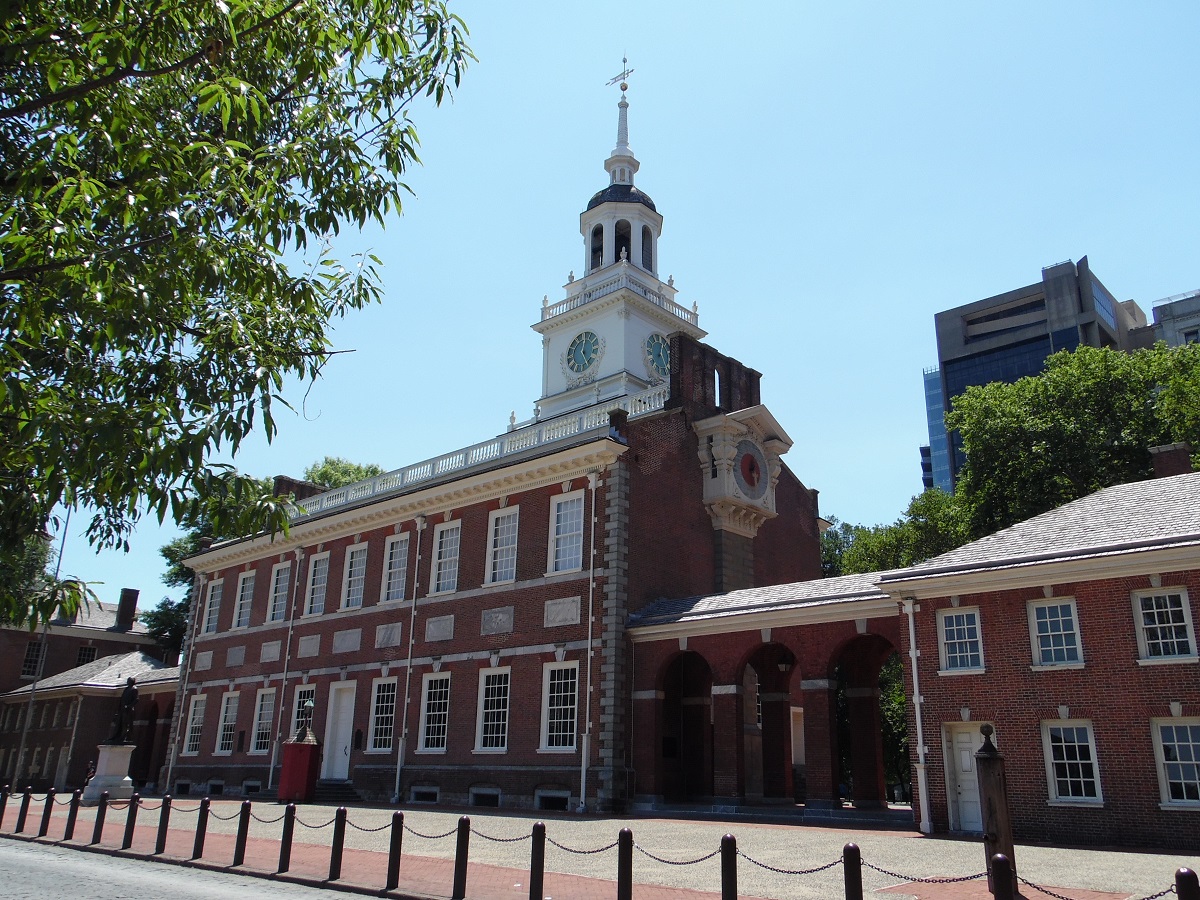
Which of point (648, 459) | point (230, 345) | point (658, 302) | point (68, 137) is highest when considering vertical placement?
point (658, 302)

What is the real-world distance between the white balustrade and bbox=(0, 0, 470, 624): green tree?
18.8m

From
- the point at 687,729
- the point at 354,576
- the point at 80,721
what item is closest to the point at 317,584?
the point at 354,576

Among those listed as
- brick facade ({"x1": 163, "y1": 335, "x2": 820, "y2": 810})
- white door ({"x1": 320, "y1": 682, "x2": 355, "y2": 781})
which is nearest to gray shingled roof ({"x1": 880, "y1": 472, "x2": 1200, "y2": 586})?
brick facade ({"x1": 163, "y1": 335, "x2": 820, "y2": 810})

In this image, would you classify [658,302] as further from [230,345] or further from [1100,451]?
[230,345]

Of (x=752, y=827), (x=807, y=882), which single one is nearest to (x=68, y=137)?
(x=807, y=882)

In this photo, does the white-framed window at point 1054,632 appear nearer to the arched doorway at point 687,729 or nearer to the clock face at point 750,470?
the arched doorway at point 687,729

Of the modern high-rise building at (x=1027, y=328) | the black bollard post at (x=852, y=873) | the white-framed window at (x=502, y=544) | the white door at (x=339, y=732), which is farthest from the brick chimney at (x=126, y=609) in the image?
the modern high-rise building at (x=1027, y=328)

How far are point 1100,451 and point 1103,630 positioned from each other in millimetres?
21894

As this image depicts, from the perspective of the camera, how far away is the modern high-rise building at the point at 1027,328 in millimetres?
A: 99062

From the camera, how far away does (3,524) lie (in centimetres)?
741

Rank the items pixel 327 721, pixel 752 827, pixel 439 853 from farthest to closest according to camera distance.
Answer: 1. pixel 327 721
2. pixel 752 827
3. pixel 439 853

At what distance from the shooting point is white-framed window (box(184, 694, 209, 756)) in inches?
1527

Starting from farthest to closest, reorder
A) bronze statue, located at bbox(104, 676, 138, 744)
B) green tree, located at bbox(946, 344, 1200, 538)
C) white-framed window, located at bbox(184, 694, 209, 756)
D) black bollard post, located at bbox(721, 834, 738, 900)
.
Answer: white-framed window, located at bbox(184, 694, 209, 756) < green tree, located at bbox(946, 344, 1200, 538) < bronze statue, located at bbox(104, 676, 138, 744) < black bollard post, located at bbox(721, 834, 738, 900)

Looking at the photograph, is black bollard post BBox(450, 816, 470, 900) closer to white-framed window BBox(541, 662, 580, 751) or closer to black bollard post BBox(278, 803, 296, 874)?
black bollard post BBox(278, 803, 296, 874)
